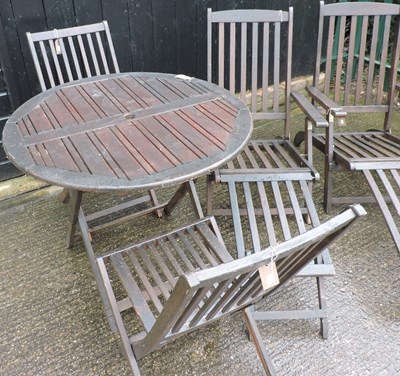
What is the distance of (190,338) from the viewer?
1955 millimetres

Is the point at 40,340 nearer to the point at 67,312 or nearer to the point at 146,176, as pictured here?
the point at 67,312

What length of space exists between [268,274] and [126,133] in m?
1.05

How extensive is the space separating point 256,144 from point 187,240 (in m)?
1.05

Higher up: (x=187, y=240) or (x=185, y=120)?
(x=185, y=120)

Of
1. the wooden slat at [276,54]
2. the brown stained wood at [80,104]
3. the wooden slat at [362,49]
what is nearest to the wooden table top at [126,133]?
the brown stained wood at [80,104]

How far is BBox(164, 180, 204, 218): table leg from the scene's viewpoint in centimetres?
225

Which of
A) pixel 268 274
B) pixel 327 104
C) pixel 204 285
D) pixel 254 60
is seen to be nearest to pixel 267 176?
pixel 327 104

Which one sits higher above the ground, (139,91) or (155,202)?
(139,91)

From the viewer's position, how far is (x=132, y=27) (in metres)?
3.09

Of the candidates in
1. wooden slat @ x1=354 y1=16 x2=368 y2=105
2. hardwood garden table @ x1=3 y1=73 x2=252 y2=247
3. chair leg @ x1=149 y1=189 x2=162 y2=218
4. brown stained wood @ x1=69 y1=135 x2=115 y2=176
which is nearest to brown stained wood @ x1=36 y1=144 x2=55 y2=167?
hardwood garden table @ x1=3 y1=73 x2=252 y2=247

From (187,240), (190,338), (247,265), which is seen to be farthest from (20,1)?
(247,265)

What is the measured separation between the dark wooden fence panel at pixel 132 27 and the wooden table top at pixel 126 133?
70 cm

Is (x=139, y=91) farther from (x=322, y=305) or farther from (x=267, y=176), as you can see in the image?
(x=322, y=305)

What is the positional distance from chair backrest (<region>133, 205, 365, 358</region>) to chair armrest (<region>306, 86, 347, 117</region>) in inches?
46.5
